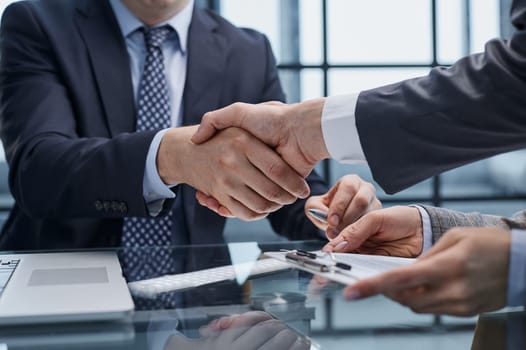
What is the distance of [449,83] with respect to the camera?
0.88 meters

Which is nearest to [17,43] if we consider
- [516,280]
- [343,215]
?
[343,215]

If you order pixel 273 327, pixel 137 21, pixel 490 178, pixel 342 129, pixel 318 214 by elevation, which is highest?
pixel 137 21

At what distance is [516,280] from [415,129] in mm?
330

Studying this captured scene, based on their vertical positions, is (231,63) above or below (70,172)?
above

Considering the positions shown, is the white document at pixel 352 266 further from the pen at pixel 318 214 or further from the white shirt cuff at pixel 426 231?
the pen at pixel 318 214

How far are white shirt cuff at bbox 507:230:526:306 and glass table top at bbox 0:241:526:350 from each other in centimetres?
4

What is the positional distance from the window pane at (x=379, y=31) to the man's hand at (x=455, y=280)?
215 cm

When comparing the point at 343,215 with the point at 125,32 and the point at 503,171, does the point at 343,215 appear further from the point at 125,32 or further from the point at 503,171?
the point at 503,171

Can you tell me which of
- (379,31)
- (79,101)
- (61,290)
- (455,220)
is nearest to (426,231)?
(455,220)

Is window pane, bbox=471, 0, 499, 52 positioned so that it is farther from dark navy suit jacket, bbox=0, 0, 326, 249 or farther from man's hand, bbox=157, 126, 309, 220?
man's hand, bbox=157, 126, 309, 220

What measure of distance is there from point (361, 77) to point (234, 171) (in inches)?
65.7

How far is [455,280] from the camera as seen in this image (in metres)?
0.58

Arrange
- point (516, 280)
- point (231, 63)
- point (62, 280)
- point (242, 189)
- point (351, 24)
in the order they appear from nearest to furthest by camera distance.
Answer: point (516, 280), point (62, 280), point (242, 189), point (231, 63), point (351, 24)

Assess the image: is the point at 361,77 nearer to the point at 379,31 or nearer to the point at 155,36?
the point at 379,31
